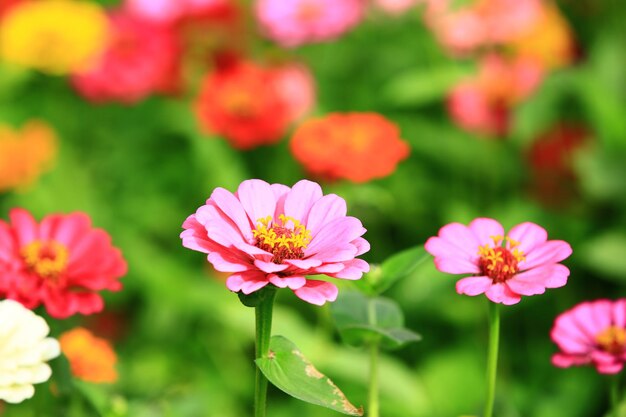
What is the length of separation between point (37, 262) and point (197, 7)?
1381mm

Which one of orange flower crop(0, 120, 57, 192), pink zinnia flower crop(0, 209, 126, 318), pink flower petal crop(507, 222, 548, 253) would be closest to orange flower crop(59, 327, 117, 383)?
pink zinnia flower crop(0, 209, 126, 318)

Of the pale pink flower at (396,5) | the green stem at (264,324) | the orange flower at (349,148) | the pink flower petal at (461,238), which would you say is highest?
the pale pink flower at (396,5)

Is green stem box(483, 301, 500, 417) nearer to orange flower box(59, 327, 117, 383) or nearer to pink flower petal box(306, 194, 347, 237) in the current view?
pink flower petal box(306, 194, 347, 237)

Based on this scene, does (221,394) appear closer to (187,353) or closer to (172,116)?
(187,353)

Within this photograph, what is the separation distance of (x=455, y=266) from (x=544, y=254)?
0.08 m

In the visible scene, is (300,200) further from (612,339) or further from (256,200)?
(612,339)

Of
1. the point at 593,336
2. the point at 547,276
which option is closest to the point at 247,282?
the point at 547,276

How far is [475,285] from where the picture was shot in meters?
0.81

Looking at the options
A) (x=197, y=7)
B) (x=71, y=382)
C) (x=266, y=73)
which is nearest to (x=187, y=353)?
(x=266, y=73)

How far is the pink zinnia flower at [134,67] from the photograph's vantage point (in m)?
2.15

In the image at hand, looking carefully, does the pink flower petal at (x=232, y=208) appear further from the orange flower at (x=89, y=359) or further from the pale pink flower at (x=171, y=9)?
the pale pink flower at (x=171, y=9)

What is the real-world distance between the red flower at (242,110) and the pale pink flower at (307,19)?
0.55 ft

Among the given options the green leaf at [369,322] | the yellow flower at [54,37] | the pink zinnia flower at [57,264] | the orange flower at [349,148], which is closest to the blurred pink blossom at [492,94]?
the orange flower at [349,148]

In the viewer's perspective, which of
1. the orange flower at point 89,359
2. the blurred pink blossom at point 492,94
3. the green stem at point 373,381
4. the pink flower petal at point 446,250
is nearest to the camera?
the pink flower petal at point 446,250
